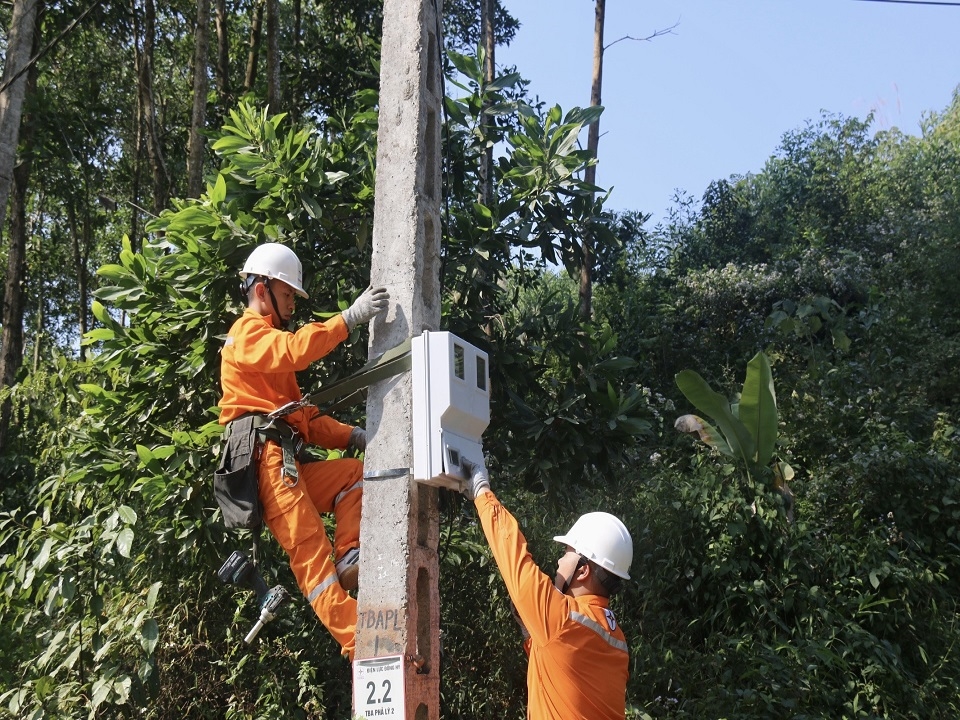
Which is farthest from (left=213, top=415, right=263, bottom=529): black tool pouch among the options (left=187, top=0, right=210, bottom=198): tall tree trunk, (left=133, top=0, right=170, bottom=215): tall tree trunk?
(left=133, top=0, right=170, bottom=215): tall tree trunk

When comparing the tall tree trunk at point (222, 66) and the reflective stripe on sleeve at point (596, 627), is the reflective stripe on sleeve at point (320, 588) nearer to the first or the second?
the reflective stripe on sleeve at point (596, 627)

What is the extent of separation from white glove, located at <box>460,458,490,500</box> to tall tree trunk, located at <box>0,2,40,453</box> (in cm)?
475

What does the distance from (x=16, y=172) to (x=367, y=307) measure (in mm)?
10855

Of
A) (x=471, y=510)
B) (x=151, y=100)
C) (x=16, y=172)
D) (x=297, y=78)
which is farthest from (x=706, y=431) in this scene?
(x=16, y=172)

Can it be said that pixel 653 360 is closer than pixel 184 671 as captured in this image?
No

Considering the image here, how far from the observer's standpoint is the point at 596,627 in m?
3.47

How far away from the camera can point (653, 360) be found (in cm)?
1309

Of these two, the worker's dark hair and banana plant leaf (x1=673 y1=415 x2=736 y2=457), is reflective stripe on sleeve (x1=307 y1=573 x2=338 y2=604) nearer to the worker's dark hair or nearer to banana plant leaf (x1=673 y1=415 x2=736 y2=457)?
the worker's dark hair

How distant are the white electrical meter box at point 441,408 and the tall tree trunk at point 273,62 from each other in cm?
624

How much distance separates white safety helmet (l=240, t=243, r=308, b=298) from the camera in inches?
171

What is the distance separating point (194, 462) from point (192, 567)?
1.07 meters

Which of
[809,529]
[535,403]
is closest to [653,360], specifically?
[809,529]

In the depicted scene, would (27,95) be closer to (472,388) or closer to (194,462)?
(194,462)

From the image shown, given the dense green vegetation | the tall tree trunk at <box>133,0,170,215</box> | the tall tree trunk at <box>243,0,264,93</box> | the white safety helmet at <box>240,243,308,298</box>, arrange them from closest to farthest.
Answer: the white safety helmet at <box>240,243,308,298</box>
the dense green vegetation
the tall tree trunk at <box>133,0,170,215</box>
the tall tree trunk at <box>243,0,264,93</box>
